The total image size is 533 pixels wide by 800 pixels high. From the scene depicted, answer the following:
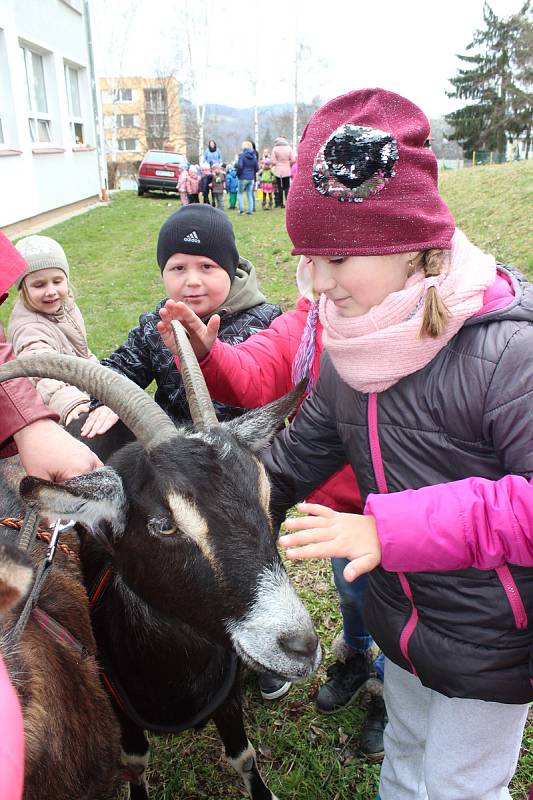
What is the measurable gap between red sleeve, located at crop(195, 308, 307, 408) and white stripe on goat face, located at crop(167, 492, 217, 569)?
3.01 feet

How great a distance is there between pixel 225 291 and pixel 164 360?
1.74 feet

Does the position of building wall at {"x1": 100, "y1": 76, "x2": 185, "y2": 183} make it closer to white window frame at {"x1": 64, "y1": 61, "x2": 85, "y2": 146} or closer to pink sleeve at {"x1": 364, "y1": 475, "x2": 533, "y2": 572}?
white window frame at {"x1": 64, "y1": 61, "x2": 85, "y2": 146}

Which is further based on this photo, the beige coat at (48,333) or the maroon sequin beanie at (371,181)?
the beige coat at (48,333)

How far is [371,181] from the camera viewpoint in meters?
1.77

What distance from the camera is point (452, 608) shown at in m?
1.84

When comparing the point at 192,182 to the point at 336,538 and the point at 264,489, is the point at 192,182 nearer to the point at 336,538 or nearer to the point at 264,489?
the point at 264,489

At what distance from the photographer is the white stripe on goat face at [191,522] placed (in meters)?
1.93

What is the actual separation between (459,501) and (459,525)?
65 mm

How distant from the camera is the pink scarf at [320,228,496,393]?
174cm

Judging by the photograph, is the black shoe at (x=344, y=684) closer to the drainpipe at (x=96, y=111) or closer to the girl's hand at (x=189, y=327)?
the girl's hand at (x=189, y=327)

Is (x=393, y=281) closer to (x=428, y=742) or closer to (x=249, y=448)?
(x=249, y=448)

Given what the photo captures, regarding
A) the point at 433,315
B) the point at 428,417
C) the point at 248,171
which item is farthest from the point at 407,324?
the point at 248,171

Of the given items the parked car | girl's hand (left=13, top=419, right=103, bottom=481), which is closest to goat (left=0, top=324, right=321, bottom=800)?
girl's hand (left=13, top=419, right=103, bottom=481)

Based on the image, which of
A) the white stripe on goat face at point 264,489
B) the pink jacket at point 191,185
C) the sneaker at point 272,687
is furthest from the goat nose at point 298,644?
the pink jacket at point 191,185
